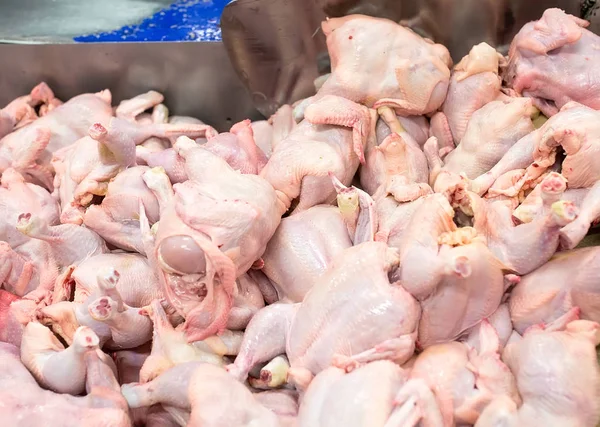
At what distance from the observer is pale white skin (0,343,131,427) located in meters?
1.33

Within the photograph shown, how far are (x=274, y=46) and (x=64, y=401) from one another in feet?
4.68

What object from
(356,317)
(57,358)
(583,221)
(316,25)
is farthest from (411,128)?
(57,358)

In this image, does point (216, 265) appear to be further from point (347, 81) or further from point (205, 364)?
point (347, 81)

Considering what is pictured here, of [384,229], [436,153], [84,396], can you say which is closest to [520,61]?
[436,153]

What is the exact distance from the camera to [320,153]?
1.76m

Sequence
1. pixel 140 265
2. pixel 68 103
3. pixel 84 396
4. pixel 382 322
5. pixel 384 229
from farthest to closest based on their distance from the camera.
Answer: pixel 68 103 → pixel 140 265 → pixel 384 229 → pixel 84 396 → pixel 382 322

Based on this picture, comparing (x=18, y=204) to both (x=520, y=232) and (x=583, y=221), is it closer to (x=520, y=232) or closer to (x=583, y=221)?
(x=520, y=232)

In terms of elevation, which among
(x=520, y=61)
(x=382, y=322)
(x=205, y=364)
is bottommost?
(x=205, y=364)

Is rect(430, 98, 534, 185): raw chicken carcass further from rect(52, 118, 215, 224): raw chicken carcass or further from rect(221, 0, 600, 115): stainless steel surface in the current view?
rect(52, 118, 215, 224): raw chicken carcass

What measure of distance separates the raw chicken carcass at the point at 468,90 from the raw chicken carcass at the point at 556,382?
0.89 metres

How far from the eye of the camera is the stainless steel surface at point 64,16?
2.58 metres

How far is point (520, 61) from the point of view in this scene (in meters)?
1.90

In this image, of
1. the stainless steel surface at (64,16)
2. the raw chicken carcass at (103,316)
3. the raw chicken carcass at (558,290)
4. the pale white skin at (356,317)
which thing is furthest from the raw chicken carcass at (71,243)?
the raw chicken carcass at (558,290)

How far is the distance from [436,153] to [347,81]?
0.37 meters
